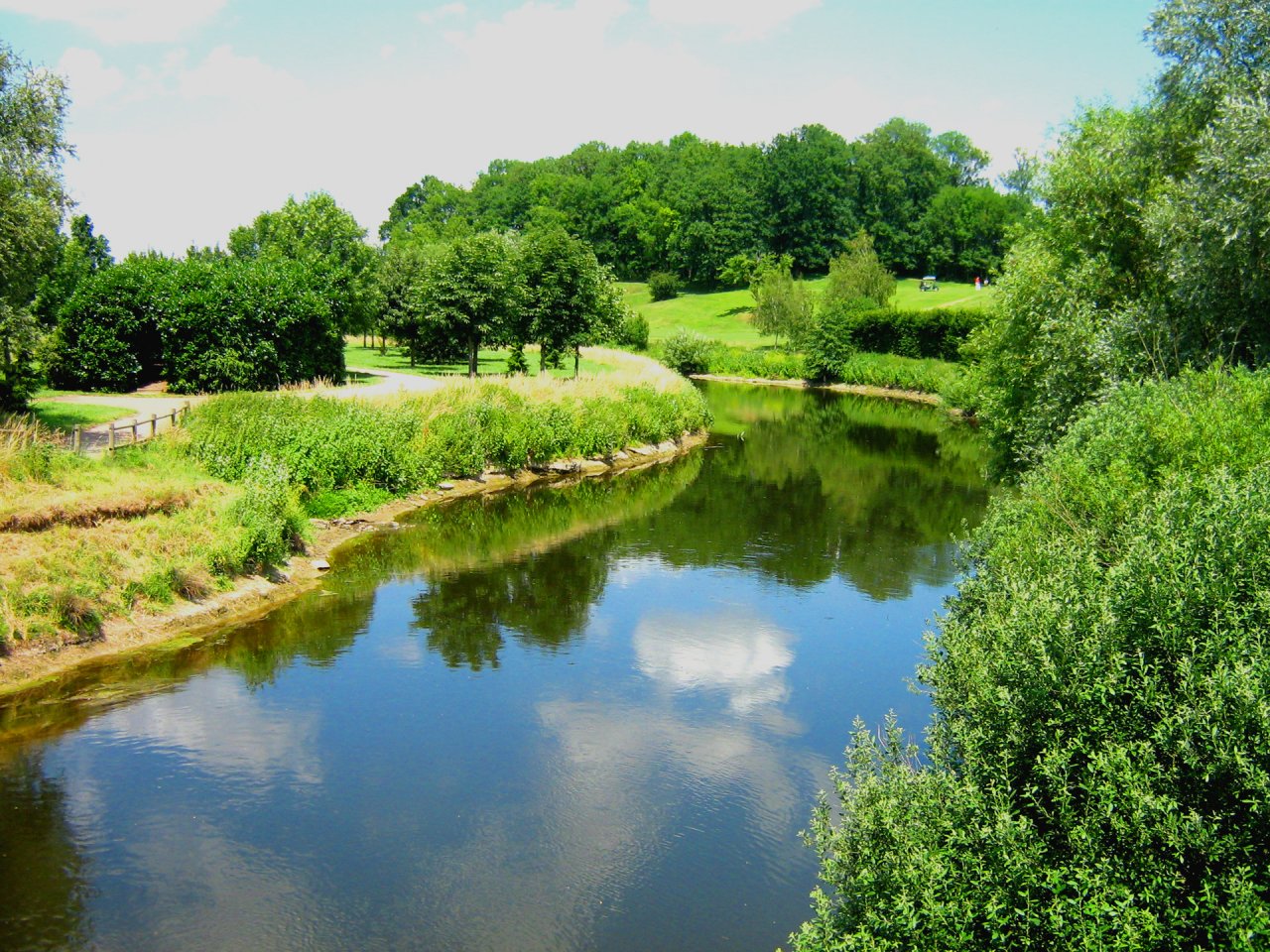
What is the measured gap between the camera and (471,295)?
40344mm

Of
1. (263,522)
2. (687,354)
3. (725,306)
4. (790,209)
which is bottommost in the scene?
(263,522)

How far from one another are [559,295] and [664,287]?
57.7m

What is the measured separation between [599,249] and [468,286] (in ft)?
241

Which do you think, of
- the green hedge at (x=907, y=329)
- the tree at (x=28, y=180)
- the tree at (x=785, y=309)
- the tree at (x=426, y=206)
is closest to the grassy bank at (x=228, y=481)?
the tree at (x=28, y=180)

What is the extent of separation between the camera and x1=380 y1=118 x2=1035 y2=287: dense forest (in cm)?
9975

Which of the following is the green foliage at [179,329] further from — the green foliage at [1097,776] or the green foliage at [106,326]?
the green foliage at [1097,776]

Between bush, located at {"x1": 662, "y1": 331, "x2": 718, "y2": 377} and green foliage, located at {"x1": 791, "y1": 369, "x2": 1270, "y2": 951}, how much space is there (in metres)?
57.2

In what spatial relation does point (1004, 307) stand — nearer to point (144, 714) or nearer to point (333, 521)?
point (333, 521)

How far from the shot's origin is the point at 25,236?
70.8 ft

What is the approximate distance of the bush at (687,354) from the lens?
216 ft

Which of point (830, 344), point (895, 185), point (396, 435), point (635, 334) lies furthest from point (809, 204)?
point (396, 435)

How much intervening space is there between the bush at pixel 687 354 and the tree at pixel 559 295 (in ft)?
73.3

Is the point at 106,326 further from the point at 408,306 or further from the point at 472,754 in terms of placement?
the point at 472,754

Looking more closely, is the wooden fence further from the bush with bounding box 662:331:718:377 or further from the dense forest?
the dense forest
